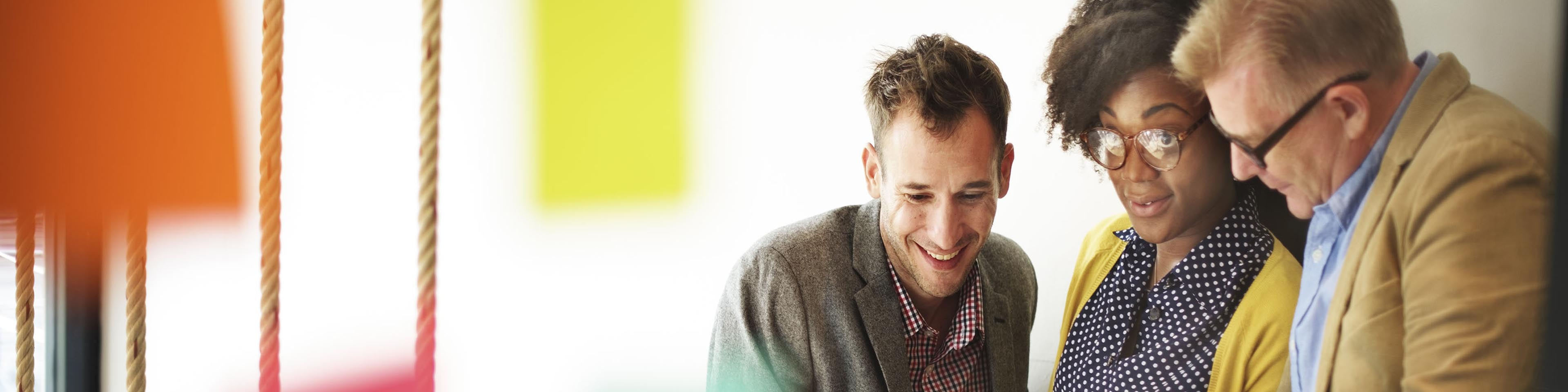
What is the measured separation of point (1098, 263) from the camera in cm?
118

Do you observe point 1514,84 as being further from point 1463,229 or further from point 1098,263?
point 1098,263

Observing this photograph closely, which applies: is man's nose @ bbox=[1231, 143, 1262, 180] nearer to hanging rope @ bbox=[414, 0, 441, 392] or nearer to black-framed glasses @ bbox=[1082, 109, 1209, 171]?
black-framed glasses @ bbox=[1082, 109, 1209, 171]

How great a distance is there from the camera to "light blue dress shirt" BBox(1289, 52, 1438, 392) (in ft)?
2.78

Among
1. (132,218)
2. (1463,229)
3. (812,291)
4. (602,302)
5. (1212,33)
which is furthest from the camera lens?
(602,302)

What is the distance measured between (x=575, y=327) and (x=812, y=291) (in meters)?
0.67

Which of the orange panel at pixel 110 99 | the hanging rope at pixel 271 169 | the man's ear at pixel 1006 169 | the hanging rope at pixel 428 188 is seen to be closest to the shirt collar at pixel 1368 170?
the man's ear at pixel 1006 169

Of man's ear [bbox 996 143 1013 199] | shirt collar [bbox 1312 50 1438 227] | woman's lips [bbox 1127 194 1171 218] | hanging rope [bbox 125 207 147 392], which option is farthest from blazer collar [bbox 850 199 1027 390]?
hanging rope [bbox 125 207 147 392]

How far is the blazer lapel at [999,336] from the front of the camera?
4.30 feet

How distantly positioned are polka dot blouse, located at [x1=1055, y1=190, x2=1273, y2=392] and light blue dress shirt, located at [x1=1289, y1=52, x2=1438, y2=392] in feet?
0.23

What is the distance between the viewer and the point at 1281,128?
878mm

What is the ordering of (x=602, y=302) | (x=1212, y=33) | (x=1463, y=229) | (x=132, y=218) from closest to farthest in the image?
1. (x=1463, y=229)
2. (x=1212, y=33)
3. (x=132, y=218)
4. (x=602, y=302)

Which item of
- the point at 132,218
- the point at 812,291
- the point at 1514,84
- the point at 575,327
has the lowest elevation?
the point at 575,327

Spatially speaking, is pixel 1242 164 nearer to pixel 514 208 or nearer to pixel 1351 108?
pixel 1351 108

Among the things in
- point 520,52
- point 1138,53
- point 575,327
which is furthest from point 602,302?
point 1138,53
